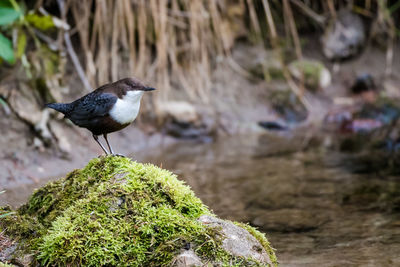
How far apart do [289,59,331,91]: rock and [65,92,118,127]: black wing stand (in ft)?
18.3

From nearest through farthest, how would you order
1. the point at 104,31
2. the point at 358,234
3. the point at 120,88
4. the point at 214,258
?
the point at 214,258 < the point at 120,88 < the point at 358,234 < the point at 104,31

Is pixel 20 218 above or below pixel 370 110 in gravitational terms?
A: above

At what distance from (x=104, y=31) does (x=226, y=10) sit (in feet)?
7.44

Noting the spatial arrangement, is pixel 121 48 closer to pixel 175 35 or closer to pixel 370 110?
pixel 175 35

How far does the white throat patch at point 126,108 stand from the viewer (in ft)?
10.6

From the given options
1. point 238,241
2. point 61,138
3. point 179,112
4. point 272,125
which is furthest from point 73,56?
point 238,241

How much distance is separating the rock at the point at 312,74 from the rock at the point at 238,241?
621 centimetres

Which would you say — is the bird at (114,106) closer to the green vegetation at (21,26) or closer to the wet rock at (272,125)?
the green vegetation at (21,26)

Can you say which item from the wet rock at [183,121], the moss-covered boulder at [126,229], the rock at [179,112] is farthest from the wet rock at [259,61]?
the moss-covered boulder at [126,229]

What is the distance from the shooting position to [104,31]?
6504 mm

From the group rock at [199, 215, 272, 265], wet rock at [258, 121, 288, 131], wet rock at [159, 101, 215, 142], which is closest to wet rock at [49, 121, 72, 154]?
wet rock at [159, 101, 215, 142]

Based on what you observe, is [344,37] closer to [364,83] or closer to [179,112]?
[364,83]

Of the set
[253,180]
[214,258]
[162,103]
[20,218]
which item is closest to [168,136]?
[162,103]

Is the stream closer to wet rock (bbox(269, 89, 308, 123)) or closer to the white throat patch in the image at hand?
wet rock (bbox(269, 89, 308, 123))
